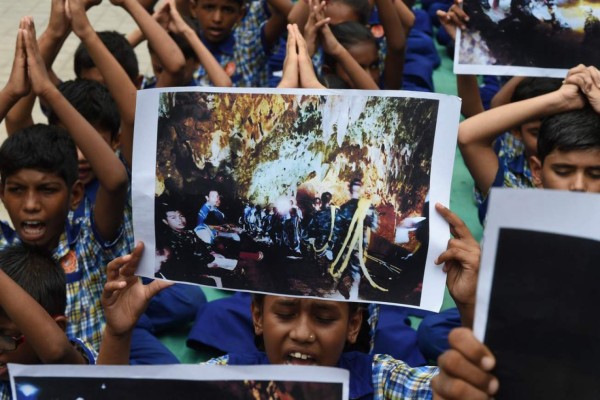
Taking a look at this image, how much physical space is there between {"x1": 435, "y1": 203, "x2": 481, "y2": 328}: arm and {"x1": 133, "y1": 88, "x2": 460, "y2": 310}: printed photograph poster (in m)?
0.02

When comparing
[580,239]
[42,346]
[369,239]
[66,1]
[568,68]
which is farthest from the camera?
[66,1]

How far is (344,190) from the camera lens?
5.45 ft

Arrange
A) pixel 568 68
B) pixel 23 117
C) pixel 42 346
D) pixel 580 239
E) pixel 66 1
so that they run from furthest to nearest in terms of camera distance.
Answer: pixel 23 117 → pixel 66 1 → pixel 568 68 → pixel 42 346 → pixel 580 239

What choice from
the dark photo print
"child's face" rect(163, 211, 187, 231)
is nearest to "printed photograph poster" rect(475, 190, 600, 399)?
the dark photo print

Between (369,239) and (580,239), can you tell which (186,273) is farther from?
(580,239)

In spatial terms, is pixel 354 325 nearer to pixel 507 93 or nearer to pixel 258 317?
pixel 258 317

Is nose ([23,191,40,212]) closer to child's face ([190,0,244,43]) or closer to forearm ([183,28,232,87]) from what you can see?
forearm ([183,28,232,87])

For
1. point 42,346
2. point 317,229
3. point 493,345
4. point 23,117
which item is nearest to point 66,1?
point 23,117

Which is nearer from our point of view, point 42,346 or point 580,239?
point 580,239

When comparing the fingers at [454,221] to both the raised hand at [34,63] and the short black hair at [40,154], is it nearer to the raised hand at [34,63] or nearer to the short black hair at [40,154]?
the raised hand at [34,63]

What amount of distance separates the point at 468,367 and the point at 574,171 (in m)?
1.09

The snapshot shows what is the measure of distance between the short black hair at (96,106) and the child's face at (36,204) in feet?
1.46

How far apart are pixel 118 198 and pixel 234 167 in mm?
690

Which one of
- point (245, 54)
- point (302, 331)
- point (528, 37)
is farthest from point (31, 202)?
point (245, 54)
